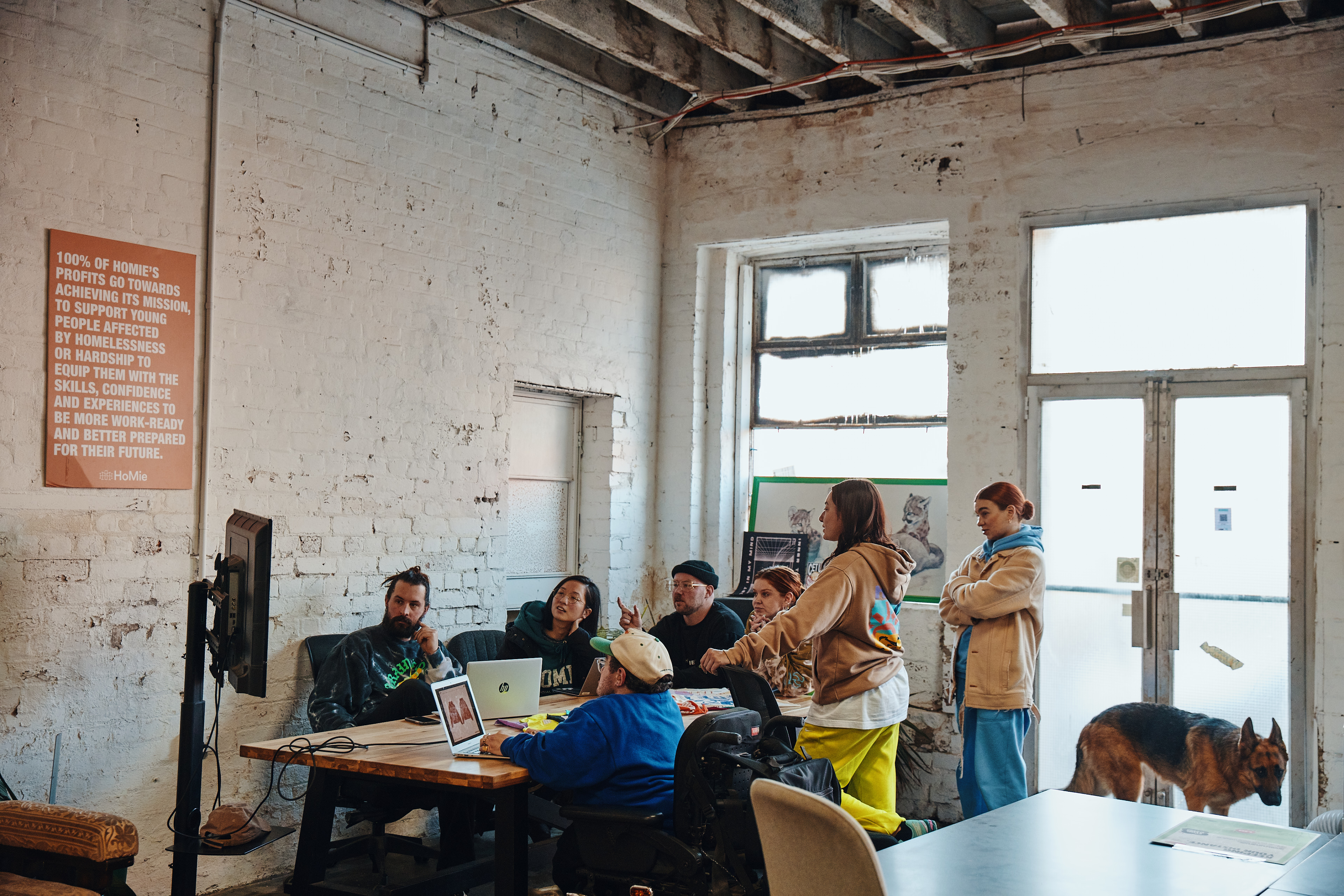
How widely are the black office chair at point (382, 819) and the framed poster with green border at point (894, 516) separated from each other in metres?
2.56

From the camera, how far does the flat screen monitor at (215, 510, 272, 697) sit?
356 centimetres

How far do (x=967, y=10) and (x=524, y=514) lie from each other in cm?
357

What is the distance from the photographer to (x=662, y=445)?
23.8ft

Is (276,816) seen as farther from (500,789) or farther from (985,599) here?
(985,599)

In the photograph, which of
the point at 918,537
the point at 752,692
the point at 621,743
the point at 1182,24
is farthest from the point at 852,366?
the point at 621,743

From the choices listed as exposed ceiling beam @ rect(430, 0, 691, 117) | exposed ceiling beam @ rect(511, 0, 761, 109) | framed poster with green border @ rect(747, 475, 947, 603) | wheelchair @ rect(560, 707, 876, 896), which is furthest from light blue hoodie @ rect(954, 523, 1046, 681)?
exposed ceiling beam @ rect(430, 0, 691, 117)

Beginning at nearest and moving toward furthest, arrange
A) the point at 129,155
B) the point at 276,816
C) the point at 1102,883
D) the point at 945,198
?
the point at 1102,883, the point at 129,155, the point at 276,816, the point at 945,198

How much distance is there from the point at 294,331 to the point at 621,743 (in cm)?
265

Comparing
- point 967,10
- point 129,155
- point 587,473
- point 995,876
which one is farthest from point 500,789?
point 967,10

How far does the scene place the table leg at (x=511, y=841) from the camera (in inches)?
143

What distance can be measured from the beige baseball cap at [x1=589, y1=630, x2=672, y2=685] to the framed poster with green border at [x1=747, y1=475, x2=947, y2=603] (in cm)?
290

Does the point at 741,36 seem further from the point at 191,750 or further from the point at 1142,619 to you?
the point at 191,750

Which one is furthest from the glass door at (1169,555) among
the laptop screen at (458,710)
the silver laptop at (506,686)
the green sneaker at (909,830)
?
the laptop screen at (458,710)

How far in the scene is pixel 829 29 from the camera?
5.95 meters
